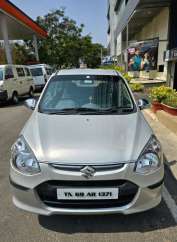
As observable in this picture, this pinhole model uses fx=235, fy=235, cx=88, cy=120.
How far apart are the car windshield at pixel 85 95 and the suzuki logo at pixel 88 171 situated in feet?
4.17

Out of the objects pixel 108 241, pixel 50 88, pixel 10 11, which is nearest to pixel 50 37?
pixel 10 11

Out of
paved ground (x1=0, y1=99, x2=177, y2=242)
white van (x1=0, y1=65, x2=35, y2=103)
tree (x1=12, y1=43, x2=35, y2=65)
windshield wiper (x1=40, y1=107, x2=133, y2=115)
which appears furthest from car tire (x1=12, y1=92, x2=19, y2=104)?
tree (x1=12, y1=43, x2=35, y2=65)

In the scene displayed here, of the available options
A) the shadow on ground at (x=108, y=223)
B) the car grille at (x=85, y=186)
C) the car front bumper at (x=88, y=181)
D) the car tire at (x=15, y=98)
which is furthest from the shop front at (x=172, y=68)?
the car grille at (x=85, y=186)

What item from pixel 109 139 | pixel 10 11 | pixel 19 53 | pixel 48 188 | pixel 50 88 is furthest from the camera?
pixel 19 53

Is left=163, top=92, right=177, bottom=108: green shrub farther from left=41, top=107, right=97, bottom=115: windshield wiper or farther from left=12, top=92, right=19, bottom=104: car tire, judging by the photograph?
left=12, top=92, right=19, bottom=104: car tire

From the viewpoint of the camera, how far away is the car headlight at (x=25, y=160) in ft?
8.05

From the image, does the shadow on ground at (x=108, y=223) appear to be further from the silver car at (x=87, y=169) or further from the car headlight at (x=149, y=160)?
the car headlight at (x=149, y=160)

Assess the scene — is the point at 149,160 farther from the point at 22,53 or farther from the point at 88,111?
the point at 22,53

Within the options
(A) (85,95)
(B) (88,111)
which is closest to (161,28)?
(A) (85,95)

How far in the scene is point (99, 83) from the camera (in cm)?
396

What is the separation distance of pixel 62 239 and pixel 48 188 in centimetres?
61

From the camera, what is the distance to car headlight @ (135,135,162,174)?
7.95ft

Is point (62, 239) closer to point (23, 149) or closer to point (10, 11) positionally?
point (23, 149)

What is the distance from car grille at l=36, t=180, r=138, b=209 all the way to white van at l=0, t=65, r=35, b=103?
928cm
